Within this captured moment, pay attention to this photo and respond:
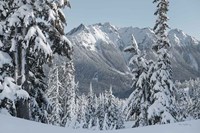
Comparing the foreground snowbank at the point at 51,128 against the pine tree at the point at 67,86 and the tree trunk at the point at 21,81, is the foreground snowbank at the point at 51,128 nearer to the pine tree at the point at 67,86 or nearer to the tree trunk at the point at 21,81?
the tree trunk at the point at 21,81

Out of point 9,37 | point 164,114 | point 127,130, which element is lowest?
point 127,130

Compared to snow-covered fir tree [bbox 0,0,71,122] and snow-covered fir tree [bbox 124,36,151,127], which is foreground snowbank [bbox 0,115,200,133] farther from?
snow-covered fir tree [bbox 124,36,151,127]

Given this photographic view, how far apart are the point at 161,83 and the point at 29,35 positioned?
776 inches

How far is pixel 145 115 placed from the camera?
1399 inches

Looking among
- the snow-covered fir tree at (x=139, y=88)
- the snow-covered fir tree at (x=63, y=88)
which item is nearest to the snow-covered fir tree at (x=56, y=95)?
the snow-covered fir tree at (x=63, y=88)

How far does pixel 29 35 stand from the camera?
56.0 feet

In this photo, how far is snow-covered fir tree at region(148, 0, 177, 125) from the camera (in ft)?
111

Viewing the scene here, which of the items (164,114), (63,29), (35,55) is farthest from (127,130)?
(164,114)

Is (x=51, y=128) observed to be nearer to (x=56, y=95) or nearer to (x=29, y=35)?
(x=29, y=35)

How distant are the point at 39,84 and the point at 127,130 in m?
9.28

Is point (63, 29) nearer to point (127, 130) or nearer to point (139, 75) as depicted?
point (127, 130)

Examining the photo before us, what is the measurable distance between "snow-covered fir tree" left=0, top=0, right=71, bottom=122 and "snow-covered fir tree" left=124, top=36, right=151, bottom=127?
1643 centimetres

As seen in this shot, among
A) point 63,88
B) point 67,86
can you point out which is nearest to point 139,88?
point 63,88

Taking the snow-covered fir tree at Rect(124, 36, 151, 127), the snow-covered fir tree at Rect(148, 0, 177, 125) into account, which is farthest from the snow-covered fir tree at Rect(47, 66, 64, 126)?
the snow-covered fir tree at Rect(148, 0, 177, 125)
